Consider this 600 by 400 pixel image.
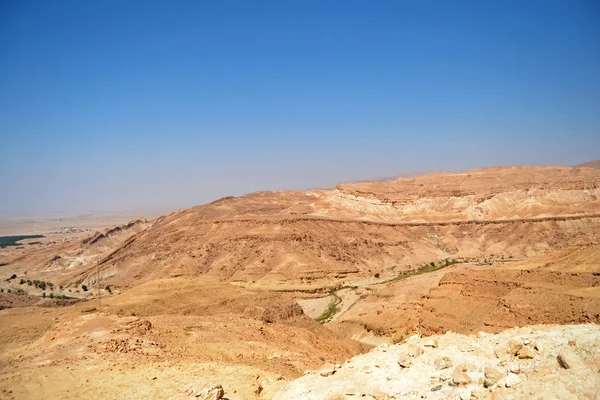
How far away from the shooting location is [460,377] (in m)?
9.68

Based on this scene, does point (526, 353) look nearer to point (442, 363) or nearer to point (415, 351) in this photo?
point (442, 363)

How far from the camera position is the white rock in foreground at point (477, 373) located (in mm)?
8405

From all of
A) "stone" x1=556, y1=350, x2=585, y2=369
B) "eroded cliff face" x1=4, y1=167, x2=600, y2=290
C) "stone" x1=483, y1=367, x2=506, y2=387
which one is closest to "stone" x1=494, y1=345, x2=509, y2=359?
"stone" x1=483, y1=367, x2=506, y2=387

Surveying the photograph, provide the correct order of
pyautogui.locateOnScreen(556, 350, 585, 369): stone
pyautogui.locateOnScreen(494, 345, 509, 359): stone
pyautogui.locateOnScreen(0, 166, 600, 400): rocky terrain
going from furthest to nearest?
pyautogui.locateOnScreen(0, 166, 600, 400): rocky terrain < pyautogui.locateOnScreen(494, 345, 509, 359): stone < pyautogui.locateOnScreen(556, 350, 585, 369): stone

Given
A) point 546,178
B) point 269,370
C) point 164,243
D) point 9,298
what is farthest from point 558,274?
point 546,178

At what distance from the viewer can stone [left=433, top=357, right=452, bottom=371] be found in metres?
10.8

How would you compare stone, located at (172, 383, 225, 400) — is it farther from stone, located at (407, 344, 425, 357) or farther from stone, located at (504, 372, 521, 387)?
stone, located at (504, 372, 521, 387)

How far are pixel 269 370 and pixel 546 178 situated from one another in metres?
87.2

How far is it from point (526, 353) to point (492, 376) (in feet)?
5.01

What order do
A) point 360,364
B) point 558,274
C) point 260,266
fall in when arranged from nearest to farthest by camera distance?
point 360,364 < point 558,274 < point 260,266

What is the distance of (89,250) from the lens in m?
89.9

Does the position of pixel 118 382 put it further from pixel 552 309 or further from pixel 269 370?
pixel 552 309

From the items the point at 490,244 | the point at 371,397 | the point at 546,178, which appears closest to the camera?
the point at 371,397

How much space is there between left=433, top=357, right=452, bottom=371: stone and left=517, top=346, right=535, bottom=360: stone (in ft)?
5.45
